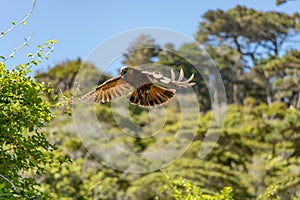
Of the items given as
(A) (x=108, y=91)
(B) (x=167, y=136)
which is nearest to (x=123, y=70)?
(A) (x=108, y=91)

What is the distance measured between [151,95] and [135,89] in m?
0.11

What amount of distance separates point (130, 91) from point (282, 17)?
20.3 meters

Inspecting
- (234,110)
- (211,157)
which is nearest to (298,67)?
(234,110)

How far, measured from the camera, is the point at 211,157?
12.8 meters

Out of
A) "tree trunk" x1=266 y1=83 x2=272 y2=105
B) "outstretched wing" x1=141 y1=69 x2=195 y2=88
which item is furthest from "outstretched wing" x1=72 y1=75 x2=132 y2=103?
"tree trunk" x1=266 y1=83 x2=272 y2=105

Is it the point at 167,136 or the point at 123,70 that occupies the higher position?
the point at 167,136

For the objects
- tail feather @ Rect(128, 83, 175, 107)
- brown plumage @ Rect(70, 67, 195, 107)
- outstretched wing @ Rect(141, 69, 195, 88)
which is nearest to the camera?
outstretched wing @ Rect(141, 69, 195, 88)

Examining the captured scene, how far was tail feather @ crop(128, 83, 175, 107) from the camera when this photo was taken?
284cm

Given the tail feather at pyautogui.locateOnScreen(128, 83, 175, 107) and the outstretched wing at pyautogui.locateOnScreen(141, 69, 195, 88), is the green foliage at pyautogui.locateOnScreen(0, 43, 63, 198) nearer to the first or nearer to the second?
the tail feather at pyautogui.locateOnScreen(128, 83, 175, 107)

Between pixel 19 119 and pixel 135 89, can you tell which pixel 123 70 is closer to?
pixel 135 89

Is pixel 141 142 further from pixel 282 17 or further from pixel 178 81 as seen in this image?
pixel 282 17

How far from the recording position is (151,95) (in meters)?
2.89

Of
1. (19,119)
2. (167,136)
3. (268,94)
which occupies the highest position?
(268,94)

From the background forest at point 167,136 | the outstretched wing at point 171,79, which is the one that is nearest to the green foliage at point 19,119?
the background forest at point 167,136
